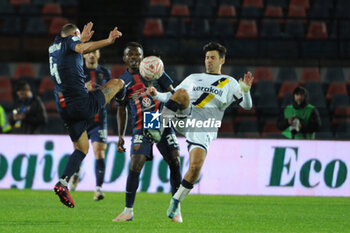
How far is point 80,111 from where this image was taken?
7969mm

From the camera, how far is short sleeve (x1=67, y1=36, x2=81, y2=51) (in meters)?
7.67

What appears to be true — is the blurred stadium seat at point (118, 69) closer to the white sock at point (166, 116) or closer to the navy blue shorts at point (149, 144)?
the navy blue shorts at point (149, 144)

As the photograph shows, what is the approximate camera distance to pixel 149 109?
820cm

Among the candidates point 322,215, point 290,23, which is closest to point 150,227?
point 322,215

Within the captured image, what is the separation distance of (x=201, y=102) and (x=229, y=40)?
937cm

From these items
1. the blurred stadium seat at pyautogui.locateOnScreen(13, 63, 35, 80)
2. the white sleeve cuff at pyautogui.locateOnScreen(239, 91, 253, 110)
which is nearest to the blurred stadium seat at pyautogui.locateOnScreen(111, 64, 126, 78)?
the blurred stadium seat at pyautogui.locateOnScreen(13, 63, 35, 80)

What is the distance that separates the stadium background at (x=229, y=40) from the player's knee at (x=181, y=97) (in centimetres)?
779

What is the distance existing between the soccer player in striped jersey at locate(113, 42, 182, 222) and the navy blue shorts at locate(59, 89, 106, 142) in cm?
41

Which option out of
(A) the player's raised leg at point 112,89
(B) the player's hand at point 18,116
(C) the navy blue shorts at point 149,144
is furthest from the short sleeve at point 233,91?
(B) the player's hand at point 18,116

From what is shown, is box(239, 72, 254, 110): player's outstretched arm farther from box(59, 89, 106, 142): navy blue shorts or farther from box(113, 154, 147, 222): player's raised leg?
box(59, 89, 106, 142): navy blue shorts

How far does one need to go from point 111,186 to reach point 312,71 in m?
5.99

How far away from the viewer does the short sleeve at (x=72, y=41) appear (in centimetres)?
767

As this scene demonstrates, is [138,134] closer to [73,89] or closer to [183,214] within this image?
[73,89]

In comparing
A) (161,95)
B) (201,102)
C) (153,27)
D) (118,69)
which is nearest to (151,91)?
(161,95)
